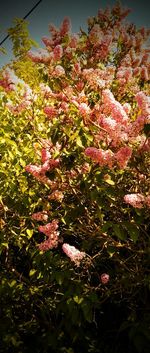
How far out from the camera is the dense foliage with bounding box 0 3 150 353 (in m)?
2.41

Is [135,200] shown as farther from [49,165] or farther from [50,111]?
[50,111]

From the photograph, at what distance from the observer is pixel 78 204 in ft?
10.6

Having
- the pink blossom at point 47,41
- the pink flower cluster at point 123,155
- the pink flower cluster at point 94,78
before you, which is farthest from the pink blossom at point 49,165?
the pink blossom at point 47,41

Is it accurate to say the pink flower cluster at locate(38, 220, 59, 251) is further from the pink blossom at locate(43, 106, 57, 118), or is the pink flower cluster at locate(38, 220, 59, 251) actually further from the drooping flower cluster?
the pink blossom at locate(43, 106, 57, 118)

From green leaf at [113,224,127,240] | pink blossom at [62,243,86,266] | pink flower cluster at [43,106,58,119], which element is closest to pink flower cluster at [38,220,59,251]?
pink blossom at [62,243,86,266]

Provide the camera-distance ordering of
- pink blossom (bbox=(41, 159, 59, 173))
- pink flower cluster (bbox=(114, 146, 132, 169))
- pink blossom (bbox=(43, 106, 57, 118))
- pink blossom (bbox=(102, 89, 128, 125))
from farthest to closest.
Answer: pink blossom (bbox=(43, 106, 57, 118)), pink blossom (bbox=(41, 159, 59, 173)), pink blossom (bbox=(102, 89, 128, 125)), pink flower cluster (bbox=(114, 146, 132, 169))

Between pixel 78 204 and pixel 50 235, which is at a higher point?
pixel 78 204

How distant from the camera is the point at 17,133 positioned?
14.0 feet

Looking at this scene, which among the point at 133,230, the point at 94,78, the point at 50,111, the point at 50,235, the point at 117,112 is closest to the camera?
the point at 133,230

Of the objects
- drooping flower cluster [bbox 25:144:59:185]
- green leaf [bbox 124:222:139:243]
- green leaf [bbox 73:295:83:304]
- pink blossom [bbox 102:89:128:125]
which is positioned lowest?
green leaf [bbox 73:295:83:304]

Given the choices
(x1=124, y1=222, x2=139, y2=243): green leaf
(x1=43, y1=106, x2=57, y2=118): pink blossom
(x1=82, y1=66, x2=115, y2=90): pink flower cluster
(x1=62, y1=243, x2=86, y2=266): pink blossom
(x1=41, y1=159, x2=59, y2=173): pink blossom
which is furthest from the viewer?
(x1=82, y1=66, x2=115, y2=90): pink flower cluster

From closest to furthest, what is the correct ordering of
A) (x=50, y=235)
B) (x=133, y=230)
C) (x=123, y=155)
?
(x=133, y=230) < (x=123, y=155) < (x=50, y=235)

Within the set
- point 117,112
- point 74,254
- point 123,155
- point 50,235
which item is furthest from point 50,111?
point 74,254

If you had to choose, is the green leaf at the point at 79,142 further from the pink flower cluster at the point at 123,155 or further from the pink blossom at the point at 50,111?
the pink blossom at the point at 50,111
